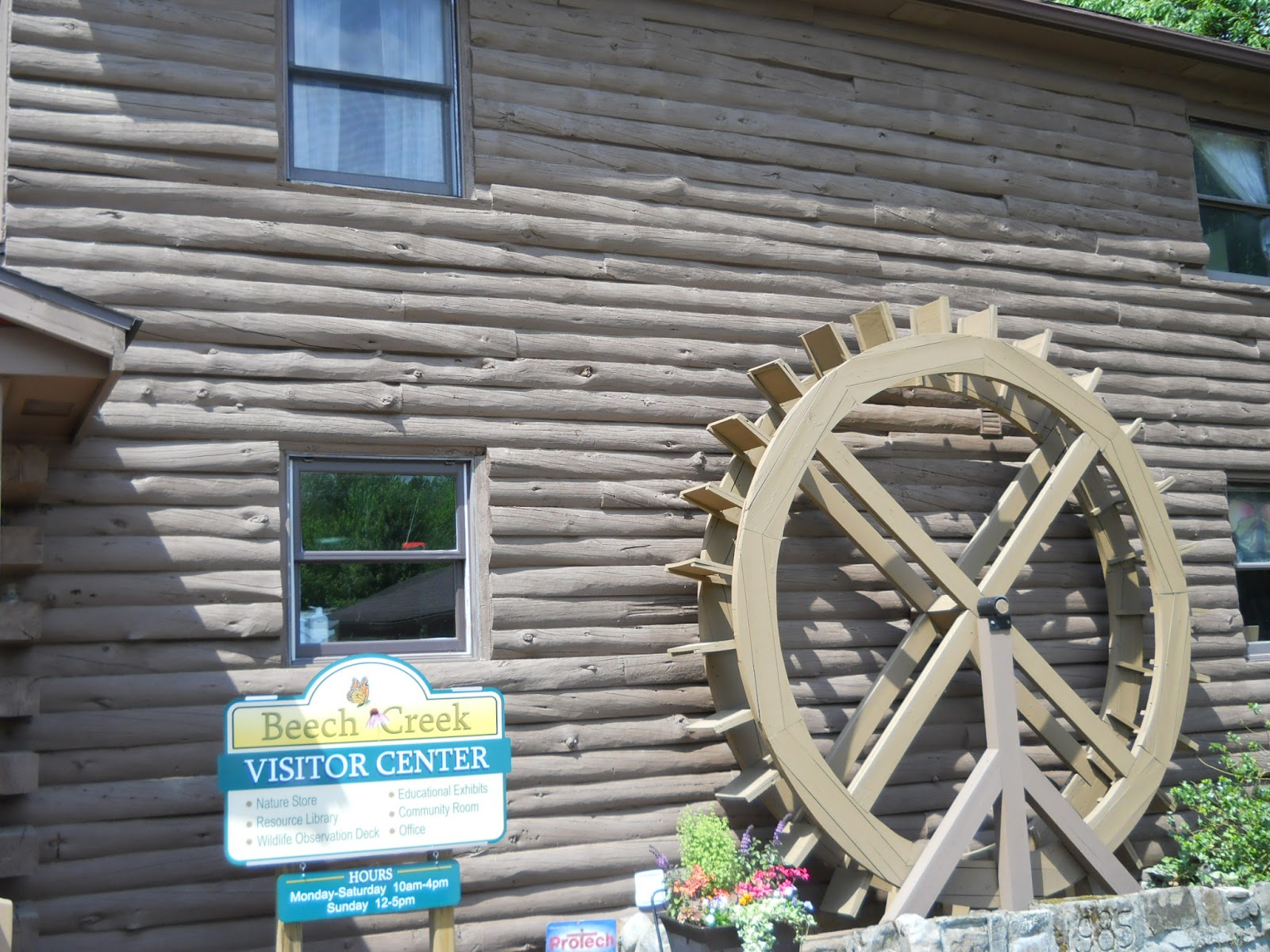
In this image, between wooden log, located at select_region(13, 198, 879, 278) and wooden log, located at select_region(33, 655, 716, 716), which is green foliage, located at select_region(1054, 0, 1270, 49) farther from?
wooden log, located at select_region(33, 655, 716, 716)

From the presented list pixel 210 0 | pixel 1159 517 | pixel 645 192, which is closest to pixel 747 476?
pixel 645 192

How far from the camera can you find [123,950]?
458 cm

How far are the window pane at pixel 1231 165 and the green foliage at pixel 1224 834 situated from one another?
148 inches

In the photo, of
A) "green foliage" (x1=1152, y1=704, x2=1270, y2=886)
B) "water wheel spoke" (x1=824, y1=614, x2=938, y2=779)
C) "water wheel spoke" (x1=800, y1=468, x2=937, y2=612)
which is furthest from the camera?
"green foliage" (x1=1152, y1=704, x2=1270, y2=886)

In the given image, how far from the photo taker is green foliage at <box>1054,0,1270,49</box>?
15.3m

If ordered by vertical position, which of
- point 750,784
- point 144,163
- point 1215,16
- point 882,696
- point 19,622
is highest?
point 1215,16

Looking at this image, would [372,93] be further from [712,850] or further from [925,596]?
[712,850]

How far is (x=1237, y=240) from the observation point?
8.14 metres

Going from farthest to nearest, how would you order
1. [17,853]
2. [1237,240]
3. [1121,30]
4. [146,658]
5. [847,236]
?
[1237,240], [1121,30], [847,236], [146,658], [17,853]

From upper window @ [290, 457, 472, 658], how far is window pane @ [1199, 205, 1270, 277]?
5.57m

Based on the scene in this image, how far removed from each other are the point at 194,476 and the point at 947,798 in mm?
4059

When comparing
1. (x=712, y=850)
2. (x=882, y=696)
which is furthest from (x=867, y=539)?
(x=712, y=850)

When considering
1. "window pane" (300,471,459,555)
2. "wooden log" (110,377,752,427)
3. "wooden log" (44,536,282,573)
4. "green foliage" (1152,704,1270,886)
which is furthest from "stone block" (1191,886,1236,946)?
"wooden log" (44,536,282,573)

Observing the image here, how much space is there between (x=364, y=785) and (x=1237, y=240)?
279 inches
